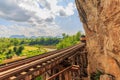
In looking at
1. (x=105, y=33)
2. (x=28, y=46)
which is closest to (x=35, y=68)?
(x=105, y=33)

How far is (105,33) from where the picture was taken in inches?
711

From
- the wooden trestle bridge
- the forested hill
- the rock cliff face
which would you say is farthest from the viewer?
the forested hill

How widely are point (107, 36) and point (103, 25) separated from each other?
40.4 inches

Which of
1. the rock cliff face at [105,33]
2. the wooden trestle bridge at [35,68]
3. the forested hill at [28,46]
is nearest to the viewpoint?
the wooden trestle bridge at [35,68]

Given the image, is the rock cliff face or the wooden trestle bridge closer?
the wooden trestle bridge

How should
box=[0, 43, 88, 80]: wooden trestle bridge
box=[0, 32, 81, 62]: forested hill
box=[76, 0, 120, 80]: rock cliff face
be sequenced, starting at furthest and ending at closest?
1. box=[0, 32, 81, 62]: forested hill
2. box=[76, 0, 120, 80]: rock cliff face
3. box=[0, 43, 88, 80]: wooden trestle bridge

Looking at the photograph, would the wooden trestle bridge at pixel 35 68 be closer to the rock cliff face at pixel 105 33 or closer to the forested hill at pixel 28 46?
the rock cliff face at pixel 105 33

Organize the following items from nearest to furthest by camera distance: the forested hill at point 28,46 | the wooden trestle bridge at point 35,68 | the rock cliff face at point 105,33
A: the wooden trestle bridge at point 35,68 → the rock cliff face at point 105,33 → the forested hill at point 28,46

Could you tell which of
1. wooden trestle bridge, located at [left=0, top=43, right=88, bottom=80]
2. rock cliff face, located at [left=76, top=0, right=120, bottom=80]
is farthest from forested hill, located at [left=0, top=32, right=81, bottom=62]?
wooden trestle bridge, located at [left=0, top=43, right=88, bottom=80]

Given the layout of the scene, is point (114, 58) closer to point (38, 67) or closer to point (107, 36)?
point (107, 36)

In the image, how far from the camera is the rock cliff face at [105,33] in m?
16.5

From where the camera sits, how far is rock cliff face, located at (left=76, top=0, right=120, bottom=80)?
54.0 feet

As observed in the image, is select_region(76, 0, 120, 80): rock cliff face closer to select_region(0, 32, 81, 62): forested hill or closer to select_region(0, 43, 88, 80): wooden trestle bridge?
select_region(0, 43, 88, 80): wooden trestle bridge

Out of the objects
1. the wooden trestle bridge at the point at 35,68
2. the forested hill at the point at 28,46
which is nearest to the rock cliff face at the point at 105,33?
the wooden trestle bridge at the point at 35,68
